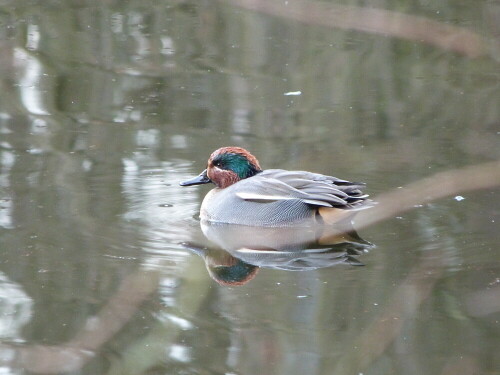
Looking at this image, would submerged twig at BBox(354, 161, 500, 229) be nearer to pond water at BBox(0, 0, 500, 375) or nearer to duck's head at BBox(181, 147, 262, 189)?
pond water at BBox(0, 0, 500, 375)

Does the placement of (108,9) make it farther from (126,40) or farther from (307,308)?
(307,308)

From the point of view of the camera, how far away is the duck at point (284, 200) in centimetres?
778

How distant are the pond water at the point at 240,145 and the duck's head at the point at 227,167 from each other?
0.25m

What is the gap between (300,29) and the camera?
1323 cm

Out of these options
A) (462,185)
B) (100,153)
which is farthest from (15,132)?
(462,185)

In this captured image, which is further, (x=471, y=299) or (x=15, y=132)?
(x=15, y=132)

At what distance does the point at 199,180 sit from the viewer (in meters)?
8.45

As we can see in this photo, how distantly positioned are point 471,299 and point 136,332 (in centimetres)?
213

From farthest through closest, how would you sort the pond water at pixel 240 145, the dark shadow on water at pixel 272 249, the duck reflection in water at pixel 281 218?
the duck reflection in water at pixel 281 218, the dark shadow on water at pixel 272 249, the pond water at pixel 240 145

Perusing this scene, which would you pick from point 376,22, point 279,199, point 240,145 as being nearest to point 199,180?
point 279,199

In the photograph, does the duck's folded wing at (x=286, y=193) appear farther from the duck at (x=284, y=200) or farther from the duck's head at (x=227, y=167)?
the duck's head at (x=227, y=167)

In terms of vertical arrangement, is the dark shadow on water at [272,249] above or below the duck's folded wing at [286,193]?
below

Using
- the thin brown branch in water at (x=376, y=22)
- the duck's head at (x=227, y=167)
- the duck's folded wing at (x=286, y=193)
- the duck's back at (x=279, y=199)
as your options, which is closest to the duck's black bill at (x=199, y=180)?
the duck's head at (x=227, y=167)

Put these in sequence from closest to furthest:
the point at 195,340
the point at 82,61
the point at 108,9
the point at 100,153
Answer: the point at 195,340, the point at 100,153, the point at 82,61, the point at 108,9
